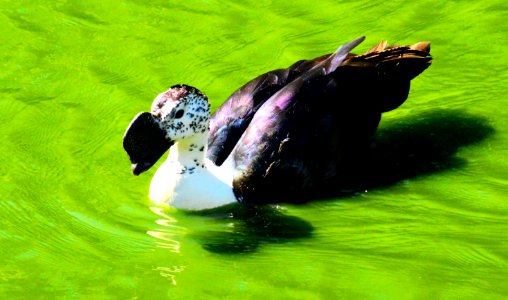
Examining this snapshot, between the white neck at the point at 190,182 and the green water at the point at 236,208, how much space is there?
0.12 meters

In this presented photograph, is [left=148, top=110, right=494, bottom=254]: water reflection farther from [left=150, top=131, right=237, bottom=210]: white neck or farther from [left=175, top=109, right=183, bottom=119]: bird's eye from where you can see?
[left=175, top=109, right=183, bottom=119]: bird's eye

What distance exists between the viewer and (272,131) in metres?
8.54

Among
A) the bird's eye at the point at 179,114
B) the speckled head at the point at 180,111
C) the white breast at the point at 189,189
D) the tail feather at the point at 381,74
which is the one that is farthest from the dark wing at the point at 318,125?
the bird's eye at the point at 179,114

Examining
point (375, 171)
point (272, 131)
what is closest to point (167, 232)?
point (272, 131)

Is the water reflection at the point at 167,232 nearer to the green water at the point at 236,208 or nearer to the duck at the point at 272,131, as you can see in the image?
the green water at the point at 236,208

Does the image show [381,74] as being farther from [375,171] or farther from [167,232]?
[167,232]

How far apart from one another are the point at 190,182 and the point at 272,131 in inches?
24.1

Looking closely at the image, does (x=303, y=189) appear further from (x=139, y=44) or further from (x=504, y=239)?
(x=139, y=44)

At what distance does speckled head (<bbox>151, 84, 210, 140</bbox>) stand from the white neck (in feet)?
0.38

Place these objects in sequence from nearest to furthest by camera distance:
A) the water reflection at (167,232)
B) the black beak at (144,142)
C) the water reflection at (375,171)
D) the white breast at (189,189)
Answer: the water reflection at (167,232)
the water reflection at (375,171)
the black beak at (144,142)
the white breast at (189,189)

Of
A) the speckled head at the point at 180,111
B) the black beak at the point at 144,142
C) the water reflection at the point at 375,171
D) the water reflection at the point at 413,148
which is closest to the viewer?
the water reflection at the point at 375,171

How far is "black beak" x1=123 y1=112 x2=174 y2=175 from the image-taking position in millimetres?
8203

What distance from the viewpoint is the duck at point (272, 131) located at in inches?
330

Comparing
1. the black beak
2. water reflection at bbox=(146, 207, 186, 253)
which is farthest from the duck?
water reflection at bbox=(146, 207, 186, 253)
